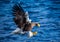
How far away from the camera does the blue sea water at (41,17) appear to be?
2285mm

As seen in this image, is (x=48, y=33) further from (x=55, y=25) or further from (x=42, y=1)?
(x=42, y=1)

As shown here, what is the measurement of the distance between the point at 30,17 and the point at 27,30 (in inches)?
7.1

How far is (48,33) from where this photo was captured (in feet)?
7.55

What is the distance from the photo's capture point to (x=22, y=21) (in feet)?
7.55

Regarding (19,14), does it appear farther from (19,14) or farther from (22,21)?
(22,21)

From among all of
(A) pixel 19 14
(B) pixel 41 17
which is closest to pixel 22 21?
(A) pixel 19 14

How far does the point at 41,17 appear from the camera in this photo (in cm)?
230

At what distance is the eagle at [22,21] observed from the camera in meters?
2.29

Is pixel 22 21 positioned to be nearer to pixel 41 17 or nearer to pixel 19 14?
pixel 19 14

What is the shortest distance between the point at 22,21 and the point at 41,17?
0.26m

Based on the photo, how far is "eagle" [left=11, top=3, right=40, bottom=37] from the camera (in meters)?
2.29

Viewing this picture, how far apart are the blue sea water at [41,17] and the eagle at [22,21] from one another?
4 cm

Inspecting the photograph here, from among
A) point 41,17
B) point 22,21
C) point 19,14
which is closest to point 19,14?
point 19,14

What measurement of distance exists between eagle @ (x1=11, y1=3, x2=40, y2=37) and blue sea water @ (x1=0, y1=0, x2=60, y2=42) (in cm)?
4
